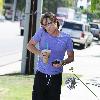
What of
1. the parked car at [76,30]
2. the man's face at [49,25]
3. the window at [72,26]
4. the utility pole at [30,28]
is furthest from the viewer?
the window at [72,26]

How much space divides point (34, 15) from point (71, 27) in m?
15.2

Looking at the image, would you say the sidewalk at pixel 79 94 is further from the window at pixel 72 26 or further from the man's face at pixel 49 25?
the window at pixel 72 26

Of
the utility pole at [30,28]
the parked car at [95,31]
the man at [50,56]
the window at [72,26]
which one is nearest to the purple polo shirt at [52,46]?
the man at [50,56]

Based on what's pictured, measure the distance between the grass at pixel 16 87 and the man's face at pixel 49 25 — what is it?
3.87 meters

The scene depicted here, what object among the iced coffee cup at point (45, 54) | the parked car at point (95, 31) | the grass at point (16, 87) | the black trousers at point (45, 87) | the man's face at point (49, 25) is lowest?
the parked car at point (95, 31)

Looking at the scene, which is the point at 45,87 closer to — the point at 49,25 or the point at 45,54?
the point at 45,54

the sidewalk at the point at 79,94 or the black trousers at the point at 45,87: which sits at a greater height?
the black trousers at the point at 45,87

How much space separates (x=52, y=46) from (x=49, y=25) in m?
0.28

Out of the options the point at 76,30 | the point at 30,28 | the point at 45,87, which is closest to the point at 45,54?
the point at 45,87

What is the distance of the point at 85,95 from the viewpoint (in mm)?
10562

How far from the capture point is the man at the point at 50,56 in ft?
20.2

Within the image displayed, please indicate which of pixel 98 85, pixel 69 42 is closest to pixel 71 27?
pixel 98 85

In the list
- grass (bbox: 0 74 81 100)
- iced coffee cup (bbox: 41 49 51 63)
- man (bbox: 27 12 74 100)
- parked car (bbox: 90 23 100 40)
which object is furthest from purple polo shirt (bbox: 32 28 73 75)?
parked car (bbox: 90 23 100 40)

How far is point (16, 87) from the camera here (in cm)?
1144
